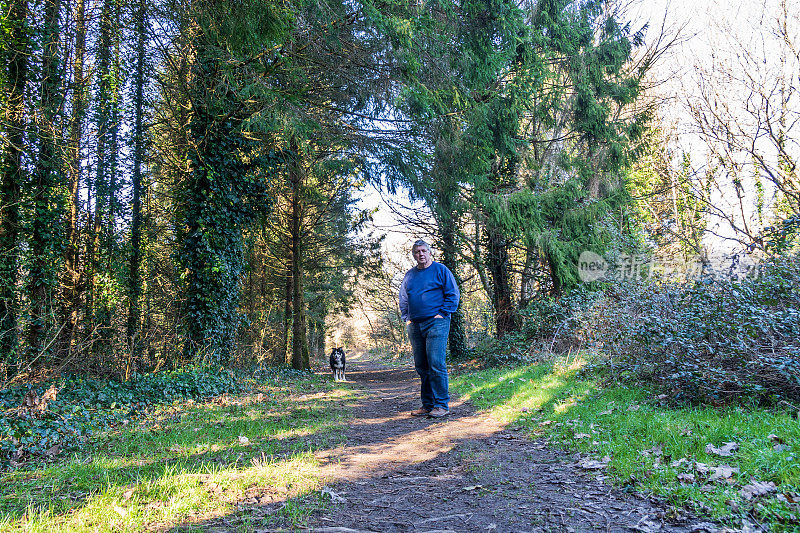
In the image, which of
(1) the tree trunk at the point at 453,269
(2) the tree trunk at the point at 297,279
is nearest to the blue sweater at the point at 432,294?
(1) the tree trunk at the point at 453,269

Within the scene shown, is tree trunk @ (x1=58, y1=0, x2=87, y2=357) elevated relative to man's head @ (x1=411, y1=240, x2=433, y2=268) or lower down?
elevated

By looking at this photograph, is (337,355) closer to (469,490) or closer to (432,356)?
(432,356)

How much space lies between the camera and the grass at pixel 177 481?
2.61 metres

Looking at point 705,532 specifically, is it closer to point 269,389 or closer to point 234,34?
point 234,34

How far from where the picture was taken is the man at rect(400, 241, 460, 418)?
5906 mm

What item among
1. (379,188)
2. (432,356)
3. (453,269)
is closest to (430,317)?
(432,356)

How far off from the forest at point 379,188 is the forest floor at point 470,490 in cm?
32

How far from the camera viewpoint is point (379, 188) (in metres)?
12.2

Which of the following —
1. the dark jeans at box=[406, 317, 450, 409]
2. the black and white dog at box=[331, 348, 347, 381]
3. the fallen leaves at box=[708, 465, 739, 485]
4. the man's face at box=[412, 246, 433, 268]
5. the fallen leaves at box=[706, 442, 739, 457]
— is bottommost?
the black and white dog at box=[331, 348, 347, 381]

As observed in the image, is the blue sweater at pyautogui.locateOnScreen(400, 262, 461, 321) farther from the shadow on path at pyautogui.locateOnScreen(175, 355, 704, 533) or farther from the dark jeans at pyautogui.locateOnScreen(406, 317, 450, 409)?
the shadow on path at pyautogui.locateOnScreen(175, 355, 704, 533)

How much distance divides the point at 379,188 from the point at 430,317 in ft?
22.7

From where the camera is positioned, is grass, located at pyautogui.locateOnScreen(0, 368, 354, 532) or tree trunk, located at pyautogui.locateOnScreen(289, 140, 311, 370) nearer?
grass, located at pyautogui.locateOnScreen(0, 368, 354, 532)

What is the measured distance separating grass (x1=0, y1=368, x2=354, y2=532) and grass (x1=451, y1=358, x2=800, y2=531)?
2239mm

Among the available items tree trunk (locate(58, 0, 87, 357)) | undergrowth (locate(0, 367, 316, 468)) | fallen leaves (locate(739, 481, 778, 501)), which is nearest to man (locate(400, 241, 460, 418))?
fallen leaves (locate(739, 481, 778, 501))
